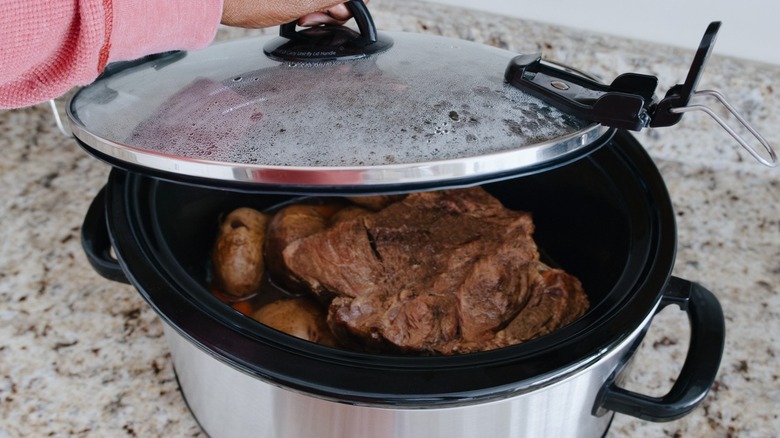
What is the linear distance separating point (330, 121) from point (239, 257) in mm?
332

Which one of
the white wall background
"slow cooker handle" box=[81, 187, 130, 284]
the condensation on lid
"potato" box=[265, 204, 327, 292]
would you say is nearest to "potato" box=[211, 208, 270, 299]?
"potato" box=[265, 204, 327, 292]

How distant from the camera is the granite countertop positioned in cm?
79

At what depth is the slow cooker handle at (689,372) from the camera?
0.61 meters

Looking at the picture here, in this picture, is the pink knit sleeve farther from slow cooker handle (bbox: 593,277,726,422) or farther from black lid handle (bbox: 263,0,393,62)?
slow cooker handle (bbox: 593,277,726,422)

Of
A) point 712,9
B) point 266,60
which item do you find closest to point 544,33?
point 712,9

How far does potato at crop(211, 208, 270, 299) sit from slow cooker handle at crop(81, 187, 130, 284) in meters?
0.12

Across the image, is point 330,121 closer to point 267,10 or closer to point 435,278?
point 267,10

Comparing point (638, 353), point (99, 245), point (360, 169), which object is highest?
point (360, 169)

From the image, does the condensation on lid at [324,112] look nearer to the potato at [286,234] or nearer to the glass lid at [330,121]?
the glass lid at [330,121]

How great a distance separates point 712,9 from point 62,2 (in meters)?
0.99

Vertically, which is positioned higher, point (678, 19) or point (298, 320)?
point (678, 19)

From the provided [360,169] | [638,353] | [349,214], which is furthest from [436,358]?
[638,353]

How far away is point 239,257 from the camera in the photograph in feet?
2.71

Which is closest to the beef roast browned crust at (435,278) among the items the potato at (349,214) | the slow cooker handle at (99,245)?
the potato at (349,214)
